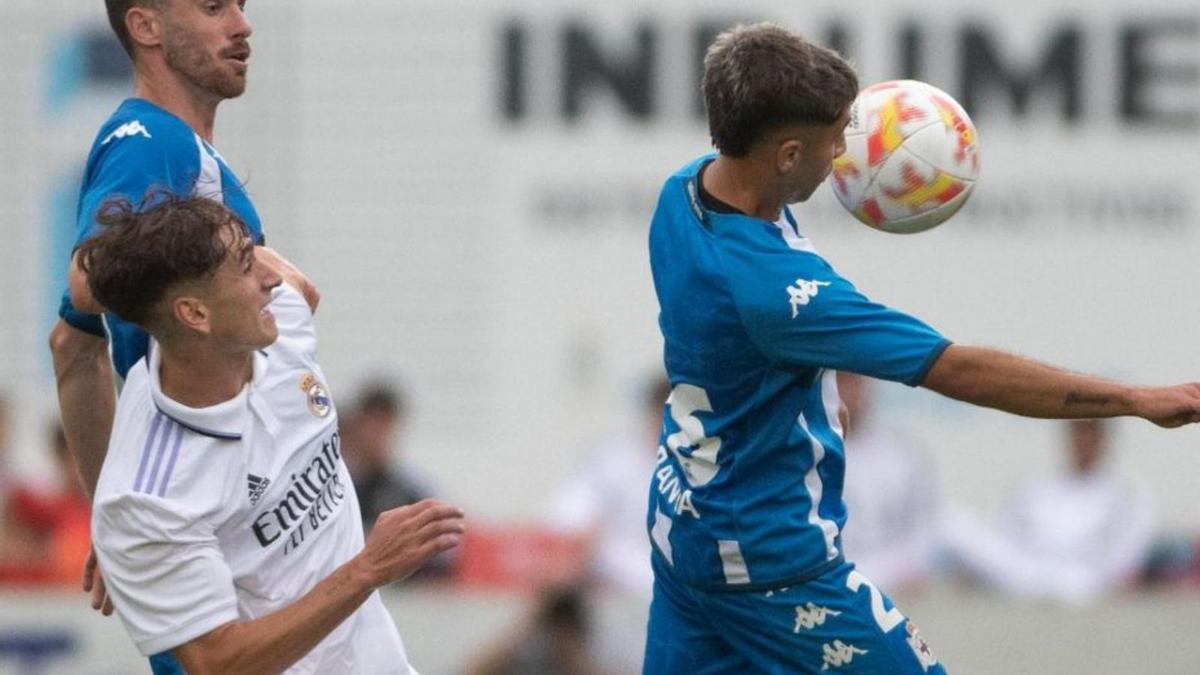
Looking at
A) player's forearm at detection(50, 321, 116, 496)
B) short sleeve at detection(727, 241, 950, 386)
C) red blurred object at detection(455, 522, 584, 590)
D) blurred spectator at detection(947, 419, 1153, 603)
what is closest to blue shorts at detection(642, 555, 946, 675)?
short sleeve at detection(727, 241, 950, 386)

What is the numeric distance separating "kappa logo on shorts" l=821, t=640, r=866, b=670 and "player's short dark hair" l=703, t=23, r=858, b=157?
1.13 m

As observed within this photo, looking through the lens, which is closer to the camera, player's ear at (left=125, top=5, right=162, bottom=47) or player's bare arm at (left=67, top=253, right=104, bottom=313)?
player's bare arm at (left=67, top=253, right=104, bottom=313)

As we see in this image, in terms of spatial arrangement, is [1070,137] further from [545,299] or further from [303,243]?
[303,243]

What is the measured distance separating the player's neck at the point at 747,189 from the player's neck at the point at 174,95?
126 cm

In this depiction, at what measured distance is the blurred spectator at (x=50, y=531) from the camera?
388 inches

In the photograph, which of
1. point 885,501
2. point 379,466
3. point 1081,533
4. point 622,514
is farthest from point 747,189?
point 1081,533

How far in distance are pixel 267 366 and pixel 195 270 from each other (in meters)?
→ 0.34

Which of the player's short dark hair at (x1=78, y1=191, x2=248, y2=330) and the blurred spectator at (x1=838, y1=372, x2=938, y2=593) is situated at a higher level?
the player's short dark hair at (x1=78, y1=191, x2=248, y2=330)

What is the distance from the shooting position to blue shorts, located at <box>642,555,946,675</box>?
5102 millimetres

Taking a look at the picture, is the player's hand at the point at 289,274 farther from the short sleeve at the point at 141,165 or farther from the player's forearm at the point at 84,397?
the player's forearm at the point at 84,397

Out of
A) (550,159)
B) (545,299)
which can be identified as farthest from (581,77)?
(545,299)

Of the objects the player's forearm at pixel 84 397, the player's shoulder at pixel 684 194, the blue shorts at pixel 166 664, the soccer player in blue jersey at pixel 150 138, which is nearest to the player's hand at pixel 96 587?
the soccer player in blue jersey at pixel 150 138

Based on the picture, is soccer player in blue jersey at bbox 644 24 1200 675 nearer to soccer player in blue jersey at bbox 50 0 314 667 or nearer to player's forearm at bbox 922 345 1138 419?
player's forearm at bbox 922 345 1138 419

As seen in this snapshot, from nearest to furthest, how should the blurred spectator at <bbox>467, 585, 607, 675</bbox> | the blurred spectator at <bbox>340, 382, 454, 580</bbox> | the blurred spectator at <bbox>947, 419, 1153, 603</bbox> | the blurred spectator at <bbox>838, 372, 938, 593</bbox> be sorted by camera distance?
the blurred spectator at <bbox>467, 585, 607, 675</bbox>, the blurred spectator at <bbox>838, 372, 938, 593</bbox>, the blurred spectator at <bbox>340, 382, 454, 580</bbox>, the blurred spectator at <bbox>947, 419, 1153, 603</bbox>
